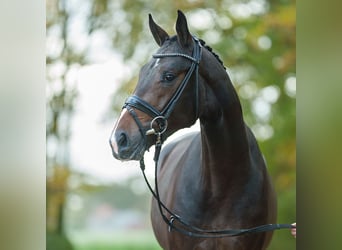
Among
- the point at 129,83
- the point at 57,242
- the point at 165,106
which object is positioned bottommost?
the point at 57,242

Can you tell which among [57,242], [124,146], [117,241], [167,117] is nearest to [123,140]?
[124,146]

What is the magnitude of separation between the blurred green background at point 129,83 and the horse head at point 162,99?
1.66m

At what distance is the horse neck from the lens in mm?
1777

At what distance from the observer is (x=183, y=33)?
1.73 metres

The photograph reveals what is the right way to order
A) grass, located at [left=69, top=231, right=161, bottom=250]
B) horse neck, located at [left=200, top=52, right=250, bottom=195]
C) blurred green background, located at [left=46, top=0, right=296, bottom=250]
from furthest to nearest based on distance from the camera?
blurred green background, located at [left=46, top=0, right=296, bottom=250] → grass, located at [left=69, top=231, right=161, bottom=250] → horse neck, located at [left=200, top=52, right=250, bottom=195]

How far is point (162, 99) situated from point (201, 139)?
11.0 inches

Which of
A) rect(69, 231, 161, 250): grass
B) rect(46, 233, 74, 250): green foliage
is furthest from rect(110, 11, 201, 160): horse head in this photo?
rect(46, 233, 74, 250): green foliage

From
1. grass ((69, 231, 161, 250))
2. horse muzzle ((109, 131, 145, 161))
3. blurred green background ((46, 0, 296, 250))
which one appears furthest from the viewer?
blurred green background ((46, 0, 296, 250))

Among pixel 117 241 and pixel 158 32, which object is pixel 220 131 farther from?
pixel 117 241

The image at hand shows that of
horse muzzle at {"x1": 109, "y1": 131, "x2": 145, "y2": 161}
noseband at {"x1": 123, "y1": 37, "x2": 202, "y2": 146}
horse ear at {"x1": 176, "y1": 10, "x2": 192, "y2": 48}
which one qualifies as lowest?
horse muzzle at {"x1": 109, "y1": 131, "x2": 145, "y2": 161}

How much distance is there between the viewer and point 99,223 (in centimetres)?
344

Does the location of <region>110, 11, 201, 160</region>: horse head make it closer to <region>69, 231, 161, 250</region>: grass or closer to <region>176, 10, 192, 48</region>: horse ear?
<region>176, 10, 192, 48</region>: horse ear

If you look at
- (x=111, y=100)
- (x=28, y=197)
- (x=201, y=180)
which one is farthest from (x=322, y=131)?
(x=111, y=100)

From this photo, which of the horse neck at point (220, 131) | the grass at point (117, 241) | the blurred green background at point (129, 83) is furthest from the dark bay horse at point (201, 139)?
the blurred green background at point (129, 83)
